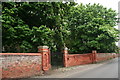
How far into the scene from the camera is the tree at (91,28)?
17656mm

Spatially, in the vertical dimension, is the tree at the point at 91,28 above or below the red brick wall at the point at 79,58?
above

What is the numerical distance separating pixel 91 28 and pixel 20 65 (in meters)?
12.1

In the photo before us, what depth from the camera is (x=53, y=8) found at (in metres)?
11.4

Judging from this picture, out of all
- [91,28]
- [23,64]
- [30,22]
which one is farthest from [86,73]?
[91,28]

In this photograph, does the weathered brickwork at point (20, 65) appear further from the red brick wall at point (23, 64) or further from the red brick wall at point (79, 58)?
the red brick wall at point (79, 58)

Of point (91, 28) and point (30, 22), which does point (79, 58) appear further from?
point (30, 22)

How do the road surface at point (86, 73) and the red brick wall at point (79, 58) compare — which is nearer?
the road surface at point (86, 73)

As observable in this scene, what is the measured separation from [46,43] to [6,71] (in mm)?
3908

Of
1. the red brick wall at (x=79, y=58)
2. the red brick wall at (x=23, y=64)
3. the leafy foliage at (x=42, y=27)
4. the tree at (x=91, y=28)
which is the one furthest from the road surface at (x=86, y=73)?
the tree at (x=91, y=28)

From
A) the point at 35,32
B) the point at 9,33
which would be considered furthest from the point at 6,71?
the point at 35,32

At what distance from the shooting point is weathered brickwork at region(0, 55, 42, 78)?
296 inches

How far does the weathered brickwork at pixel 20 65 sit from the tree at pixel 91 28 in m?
9.95

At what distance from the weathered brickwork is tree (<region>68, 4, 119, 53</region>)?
392 inches

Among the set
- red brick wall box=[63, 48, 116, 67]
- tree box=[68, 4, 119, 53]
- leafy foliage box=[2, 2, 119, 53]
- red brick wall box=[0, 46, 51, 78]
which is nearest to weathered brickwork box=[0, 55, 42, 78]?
red brick wall box=[0, 46, 51, 78]
